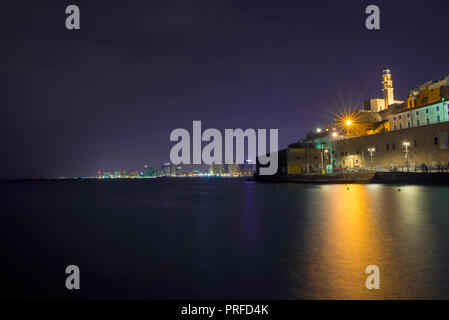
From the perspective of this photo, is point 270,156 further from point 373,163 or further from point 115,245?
point 115,245

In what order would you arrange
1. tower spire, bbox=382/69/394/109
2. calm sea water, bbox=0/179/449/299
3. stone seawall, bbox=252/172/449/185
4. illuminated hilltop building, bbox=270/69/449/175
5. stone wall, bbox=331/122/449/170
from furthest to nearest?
tower spire, bbox=382/69/394/109
illuminated hilltop building, bbox=270/69/449/175
stone wall, bbox=331/122/449/170
stone seawall, bbox=252/172/449/185
calm sea water, bbox=0/179/449/299

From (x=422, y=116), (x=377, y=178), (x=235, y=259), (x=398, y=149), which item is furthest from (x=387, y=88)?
(x=235, y=259)

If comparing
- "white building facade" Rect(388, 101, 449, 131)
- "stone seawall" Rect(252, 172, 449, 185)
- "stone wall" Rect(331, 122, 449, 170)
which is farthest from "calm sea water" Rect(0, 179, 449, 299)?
"white building facade" Rect(388, 101, 449, 131)

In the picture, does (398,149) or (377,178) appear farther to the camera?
(398,149)

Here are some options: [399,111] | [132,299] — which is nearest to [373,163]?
[399,111]

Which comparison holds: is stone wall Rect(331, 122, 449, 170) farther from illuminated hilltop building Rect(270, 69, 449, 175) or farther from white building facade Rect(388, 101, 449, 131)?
white building facade Rect(388, 101, 449, 131)

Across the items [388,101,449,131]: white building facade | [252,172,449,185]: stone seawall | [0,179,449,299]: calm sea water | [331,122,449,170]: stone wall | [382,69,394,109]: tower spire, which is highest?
[382,69,394,109]: tower spire

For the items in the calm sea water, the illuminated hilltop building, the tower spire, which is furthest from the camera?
the tower spire

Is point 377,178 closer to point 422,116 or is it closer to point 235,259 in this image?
point 422,116

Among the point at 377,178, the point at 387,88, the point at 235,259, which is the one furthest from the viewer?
the point at 387,88

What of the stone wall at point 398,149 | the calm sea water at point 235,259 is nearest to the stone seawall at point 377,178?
the stone wall at point 398,149

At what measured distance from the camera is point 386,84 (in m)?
92.2

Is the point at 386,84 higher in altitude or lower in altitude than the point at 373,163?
higher
